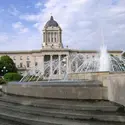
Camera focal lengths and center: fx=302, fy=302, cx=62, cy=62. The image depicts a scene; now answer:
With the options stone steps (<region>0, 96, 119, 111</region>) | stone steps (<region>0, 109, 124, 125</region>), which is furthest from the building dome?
stone steps (<region>0, 109, 124, 125</region>)

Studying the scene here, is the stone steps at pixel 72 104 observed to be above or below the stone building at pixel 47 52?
below

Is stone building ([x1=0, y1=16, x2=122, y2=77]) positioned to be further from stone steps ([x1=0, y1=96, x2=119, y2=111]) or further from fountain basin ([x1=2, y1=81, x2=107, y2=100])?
stone steps ([x1=0, y1=96, x2=119, y2=111])

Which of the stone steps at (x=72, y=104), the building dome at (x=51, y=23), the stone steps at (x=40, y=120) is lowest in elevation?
the stone steps at (x=40, y=120)

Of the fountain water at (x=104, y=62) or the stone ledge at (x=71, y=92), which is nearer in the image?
the stone ledge at (x=71, y=92)

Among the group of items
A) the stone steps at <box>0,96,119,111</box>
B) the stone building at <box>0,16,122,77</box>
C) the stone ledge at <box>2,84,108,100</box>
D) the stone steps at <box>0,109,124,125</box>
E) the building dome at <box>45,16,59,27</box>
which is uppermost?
the building dome at <box>45,16,59,27</box>

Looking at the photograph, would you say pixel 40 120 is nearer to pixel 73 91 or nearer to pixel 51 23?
pixel 73 91

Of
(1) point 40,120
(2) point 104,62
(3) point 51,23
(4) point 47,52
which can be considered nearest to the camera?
(1) point 40,120

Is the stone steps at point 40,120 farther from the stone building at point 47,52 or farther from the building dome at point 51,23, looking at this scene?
the building dome at point 51,23

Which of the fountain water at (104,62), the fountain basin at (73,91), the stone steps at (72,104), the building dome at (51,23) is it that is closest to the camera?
the stone steps at (72,104)

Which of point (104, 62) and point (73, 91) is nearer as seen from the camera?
point (73, 91)

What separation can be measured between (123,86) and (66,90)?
1.87 metres

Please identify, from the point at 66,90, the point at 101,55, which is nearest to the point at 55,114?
the point at 66,90

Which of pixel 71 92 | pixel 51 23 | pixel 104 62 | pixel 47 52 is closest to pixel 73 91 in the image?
pixel 71 92

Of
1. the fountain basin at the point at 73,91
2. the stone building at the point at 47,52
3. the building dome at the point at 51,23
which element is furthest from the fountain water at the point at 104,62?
the building dome at the point at 51,23
